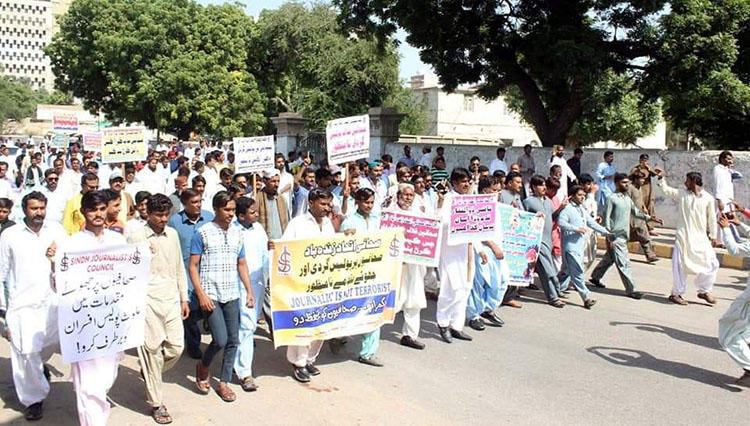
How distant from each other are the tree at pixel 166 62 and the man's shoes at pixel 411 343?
105ft

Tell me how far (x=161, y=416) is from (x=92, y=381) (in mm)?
684

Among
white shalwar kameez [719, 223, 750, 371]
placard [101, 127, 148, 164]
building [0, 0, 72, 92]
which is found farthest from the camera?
building [0, 0, 72, 92]

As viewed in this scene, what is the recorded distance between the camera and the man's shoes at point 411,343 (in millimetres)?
7008

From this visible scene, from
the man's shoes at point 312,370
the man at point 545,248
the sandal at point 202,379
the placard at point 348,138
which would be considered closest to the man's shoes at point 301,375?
the man's shoes at point 312,370

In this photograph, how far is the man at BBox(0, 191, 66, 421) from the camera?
5.11 meters

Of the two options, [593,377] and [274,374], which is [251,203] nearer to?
[274,374]

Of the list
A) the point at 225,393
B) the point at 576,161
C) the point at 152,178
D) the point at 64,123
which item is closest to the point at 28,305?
the point at 225,393

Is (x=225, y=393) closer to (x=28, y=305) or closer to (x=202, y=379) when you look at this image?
(x=202, y=379)

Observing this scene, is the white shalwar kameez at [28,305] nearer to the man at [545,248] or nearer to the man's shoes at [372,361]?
the man's shoes at [372,361]

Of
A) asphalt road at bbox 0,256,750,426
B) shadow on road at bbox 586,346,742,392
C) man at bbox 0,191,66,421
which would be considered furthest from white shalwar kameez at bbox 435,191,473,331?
man at bbox 0,191,66,421

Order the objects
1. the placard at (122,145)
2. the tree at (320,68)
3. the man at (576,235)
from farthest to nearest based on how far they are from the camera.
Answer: the tree at (320,68) < the placard at (122,145) < the man at (576,235)

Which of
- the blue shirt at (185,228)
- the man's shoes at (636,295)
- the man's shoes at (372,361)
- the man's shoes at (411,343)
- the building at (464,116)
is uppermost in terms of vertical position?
the building at (464,116)

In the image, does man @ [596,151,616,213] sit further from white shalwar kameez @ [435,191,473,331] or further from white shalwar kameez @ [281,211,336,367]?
white shalwar kameez @ [281,211,336,367]

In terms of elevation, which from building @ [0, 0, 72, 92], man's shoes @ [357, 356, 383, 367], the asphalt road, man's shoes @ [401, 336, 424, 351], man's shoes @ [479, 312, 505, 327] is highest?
building @ [0, 0, 72, 92]
